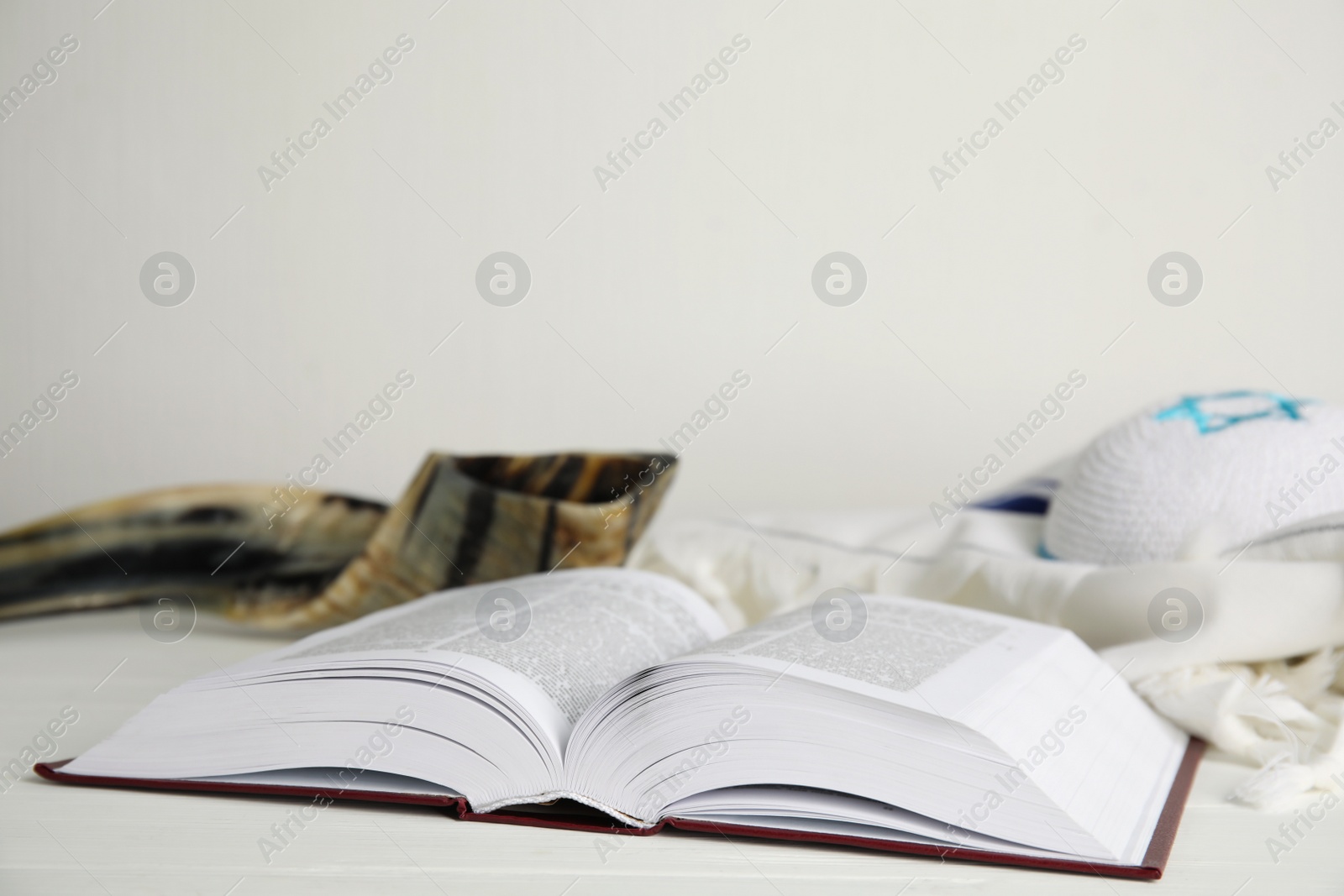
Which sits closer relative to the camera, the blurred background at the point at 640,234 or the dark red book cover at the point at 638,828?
the dark red book cover at the point at 638,828

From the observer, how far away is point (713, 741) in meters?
0.58

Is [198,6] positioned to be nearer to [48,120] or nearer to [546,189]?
[48,120]

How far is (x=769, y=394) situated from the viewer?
2.01m

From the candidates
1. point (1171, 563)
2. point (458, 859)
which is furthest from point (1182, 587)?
point (458, 859)

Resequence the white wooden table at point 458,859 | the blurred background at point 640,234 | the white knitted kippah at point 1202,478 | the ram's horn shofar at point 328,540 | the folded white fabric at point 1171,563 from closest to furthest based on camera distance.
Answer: the white wooden table at point 458,859 < the folded white fabric at point 1171,563 < the white knitted kippah at point 1202,478 < the ram's horn shofar at point 328,540 < the blurred background at point 640,234

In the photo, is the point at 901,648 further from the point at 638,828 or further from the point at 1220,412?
the point at 1220,412

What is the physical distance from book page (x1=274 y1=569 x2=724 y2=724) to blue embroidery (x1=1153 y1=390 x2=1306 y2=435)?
20.2 inches

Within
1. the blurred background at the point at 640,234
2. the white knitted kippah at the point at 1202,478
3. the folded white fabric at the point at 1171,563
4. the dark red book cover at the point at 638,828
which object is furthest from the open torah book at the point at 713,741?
the blurred background at the point at 640,234

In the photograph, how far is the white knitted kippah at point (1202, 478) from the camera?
3.04 feet

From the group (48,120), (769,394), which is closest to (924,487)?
(769,394)

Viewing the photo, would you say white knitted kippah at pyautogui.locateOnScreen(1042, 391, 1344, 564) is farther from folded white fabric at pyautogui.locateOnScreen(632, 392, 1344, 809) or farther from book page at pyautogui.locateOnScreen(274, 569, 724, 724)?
book page at pyautogui.locateOnScreen(274, 569, 724, 724)

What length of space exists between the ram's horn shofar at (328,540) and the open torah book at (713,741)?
40 centimetres

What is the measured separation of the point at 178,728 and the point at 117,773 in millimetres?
42

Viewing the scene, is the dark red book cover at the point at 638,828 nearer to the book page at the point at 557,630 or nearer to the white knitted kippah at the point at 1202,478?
the book page at the point at 557,630
